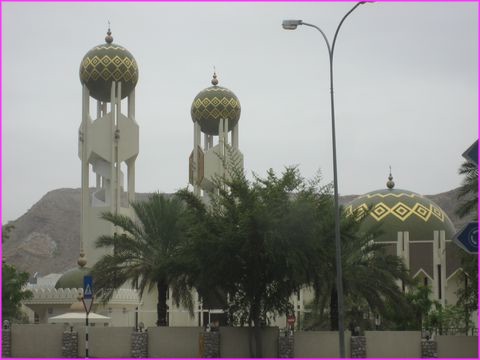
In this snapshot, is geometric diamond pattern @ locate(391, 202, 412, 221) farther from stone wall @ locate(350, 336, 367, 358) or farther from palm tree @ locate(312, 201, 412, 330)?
stone wall @ locate(350, 336, 367, 358)

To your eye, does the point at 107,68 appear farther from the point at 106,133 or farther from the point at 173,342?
the point at 173,342

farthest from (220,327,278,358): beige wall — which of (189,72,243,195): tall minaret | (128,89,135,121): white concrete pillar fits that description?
(189,72,243,195): tall minaret

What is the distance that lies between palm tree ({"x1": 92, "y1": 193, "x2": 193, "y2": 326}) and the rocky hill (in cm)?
11122

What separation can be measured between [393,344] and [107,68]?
29192 mm

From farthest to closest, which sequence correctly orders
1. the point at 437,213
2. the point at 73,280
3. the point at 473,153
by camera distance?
the point at 437,213 < the point at 73,280 < the point at 473,153

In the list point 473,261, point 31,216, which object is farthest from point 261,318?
point 31,216

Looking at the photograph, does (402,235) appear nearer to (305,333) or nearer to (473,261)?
(473,261)

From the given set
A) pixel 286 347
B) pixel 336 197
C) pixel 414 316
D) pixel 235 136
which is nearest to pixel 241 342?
pixel 286 347

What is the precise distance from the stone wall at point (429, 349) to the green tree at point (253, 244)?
4881mm

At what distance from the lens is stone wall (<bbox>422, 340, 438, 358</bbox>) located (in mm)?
33062

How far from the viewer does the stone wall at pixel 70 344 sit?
108 ft

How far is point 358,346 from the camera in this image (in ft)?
106

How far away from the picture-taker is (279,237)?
102 ft

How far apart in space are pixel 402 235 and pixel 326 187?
93.1 feet
